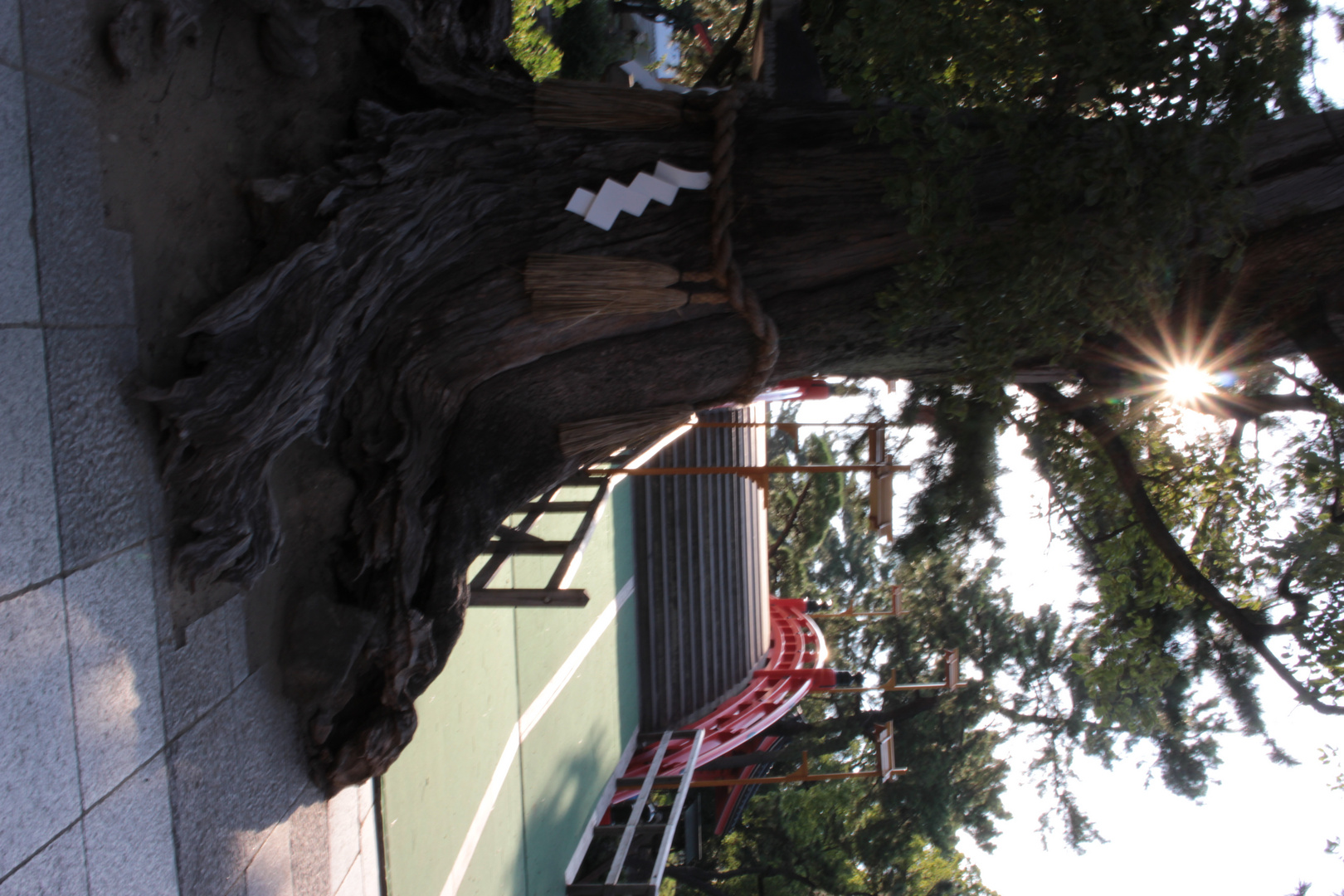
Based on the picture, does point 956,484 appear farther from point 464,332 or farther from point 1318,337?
point 464,332

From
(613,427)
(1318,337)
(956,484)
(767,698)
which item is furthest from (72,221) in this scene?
(767,698)

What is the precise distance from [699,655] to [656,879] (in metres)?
4.27

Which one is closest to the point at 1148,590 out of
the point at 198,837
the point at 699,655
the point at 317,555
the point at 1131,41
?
the point at 1131,41

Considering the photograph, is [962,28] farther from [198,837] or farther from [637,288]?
[198,837]

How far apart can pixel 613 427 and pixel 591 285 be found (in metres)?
0.75

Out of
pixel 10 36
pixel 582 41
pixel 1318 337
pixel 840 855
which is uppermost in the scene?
pixel 582 41

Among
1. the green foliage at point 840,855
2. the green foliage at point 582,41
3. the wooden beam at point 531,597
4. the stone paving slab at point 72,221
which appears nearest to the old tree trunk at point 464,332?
the stone paving slab at point 72,221

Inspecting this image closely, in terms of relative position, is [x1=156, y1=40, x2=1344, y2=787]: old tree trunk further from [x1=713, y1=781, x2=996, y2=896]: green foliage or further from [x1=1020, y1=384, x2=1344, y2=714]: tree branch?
[x1=713, y1=781, x2=996, y2=896]: green foliage

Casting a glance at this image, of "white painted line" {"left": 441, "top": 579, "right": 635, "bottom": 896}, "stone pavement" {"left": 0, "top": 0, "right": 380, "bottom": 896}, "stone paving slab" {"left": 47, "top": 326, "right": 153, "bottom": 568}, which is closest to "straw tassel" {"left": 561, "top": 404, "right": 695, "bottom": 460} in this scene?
"stone pavement" {"left": 0, "top": 0, "right": 380, "bottom": 896}

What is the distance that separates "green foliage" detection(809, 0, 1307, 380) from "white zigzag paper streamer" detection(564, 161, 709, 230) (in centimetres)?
62

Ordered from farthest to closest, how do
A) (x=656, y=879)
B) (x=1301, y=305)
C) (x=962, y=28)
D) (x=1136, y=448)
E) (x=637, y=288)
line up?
(x=656, y=879), (x=1136, y=448), (x=1301, y=305), (x=637, y=288), (x=962, y=28)

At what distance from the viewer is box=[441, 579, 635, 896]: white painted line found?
5.86 metres

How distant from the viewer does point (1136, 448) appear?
4395 mm

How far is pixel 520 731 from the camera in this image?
23.8 ft
